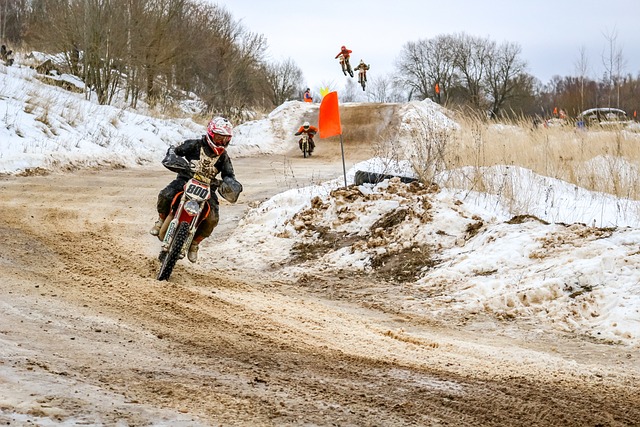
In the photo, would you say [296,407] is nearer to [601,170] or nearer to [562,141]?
[601,170]

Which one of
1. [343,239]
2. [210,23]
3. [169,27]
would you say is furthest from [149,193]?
[210,23]

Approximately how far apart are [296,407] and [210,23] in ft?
153

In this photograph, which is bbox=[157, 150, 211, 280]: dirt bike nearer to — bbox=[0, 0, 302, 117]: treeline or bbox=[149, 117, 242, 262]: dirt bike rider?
bbox=[149, 117, 242, 262]: dirt bike rider

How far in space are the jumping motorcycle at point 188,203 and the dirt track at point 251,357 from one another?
50 centimetres

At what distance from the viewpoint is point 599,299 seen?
295 inches

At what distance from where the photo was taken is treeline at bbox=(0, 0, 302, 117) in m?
27.8

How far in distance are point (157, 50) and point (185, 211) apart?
27.2 meters

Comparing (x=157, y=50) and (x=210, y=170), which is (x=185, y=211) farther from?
(x=157, y=50)

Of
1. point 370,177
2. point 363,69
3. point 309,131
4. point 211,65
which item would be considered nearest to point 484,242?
point 370,177

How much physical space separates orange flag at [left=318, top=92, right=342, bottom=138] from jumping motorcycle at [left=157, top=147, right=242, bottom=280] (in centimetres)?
459

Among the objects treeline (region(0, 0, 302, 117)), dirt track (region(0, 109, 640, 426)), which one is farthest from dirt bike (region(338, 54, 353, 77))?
dirt track (region(0, 109, 640, 426))

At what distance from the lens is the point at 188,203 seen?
7688mm

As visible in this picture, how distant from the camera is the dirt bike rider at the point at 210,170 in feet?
25.7

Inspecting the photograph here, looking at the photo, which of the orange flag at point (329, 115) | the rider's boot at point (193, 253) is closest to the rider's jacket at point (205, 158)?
the rider's boot at point (193, 253)
